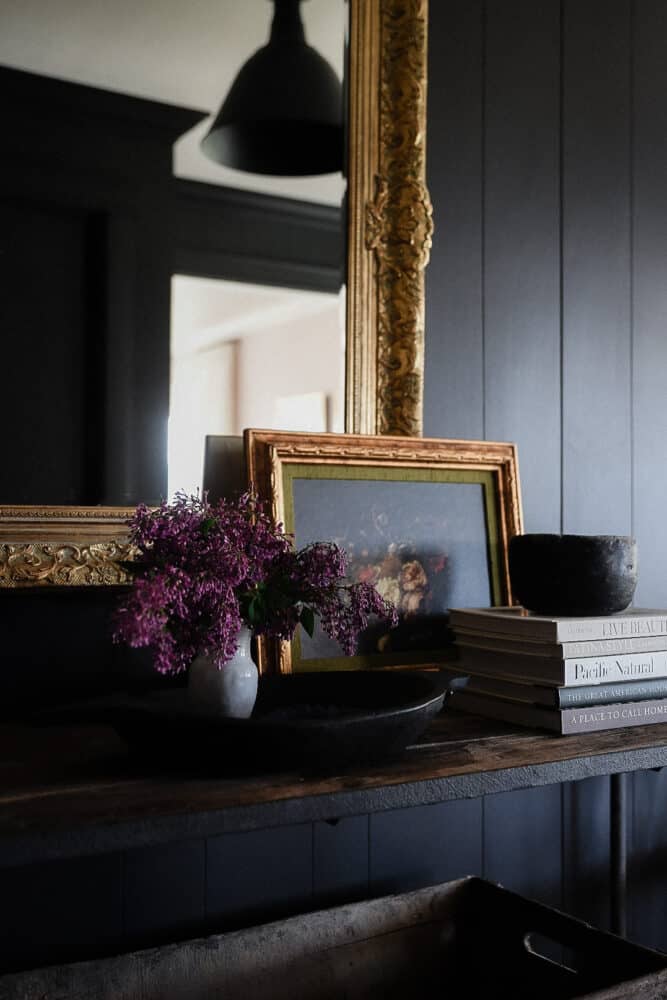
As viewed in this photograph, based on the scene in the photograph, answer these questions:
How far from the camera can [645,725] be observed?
1308mm

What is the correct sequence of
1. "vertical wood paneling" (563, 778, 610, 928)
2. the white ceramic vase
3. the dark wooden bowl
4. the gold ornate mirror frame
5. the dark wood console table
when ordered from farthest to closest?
"vertical wood paneling" (563, 778, 610, 928) → the gold ornate mirror frame → the white ceramic vase → the dark wooden bowl → the dark wood console table

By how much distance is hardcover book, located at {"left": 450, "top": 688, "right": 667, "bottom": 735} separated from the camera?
49.3 inches

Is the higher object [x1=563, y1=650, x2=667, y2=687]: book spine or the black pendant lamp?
the black pendant lamp

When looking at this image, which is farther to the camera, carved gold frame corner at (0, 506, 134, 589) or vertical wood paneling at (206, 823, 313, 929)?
vertical wood paneling at (206, 823, 313, 929)

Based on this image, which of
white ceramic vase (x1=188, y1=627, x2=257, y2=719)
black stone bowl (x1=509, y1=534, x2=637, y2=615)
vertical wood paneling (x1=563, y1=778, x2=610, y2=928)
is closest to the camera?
white ceramic vase (x1=188, y1=627, x2=257, y2=719)

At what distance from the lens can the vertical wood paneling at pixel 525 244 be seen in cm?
171

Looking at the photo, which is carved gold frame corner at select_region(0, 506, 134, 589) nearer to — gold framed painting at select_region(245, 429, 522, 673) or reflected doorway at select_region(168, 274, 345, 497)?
reflected doorway at select_region(168, 274, 345, 497)

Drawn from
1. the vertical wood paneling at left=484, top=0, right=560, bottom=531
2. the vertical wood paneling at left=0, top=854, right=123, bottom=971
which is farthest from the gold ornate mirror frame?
the vertical wood paneling at left=0, top=854, right=123, bottom=971

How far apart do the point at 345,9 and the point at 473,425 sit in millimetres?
689

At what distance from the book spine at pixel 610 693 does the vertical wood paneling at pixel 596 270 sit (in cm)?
49

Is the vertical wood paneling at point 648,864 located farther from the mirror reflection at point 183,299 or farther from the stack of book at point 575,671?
the mirror reflection at point 183,299

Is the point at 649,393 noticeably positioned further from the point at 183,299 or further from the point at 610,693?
the point at 183,299

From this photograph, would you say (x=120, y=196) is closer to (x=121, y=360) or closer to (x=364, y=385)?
(x=121, y=360)

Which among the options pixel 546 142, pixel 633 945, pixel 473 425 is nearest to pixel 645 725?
pixel 633 945
